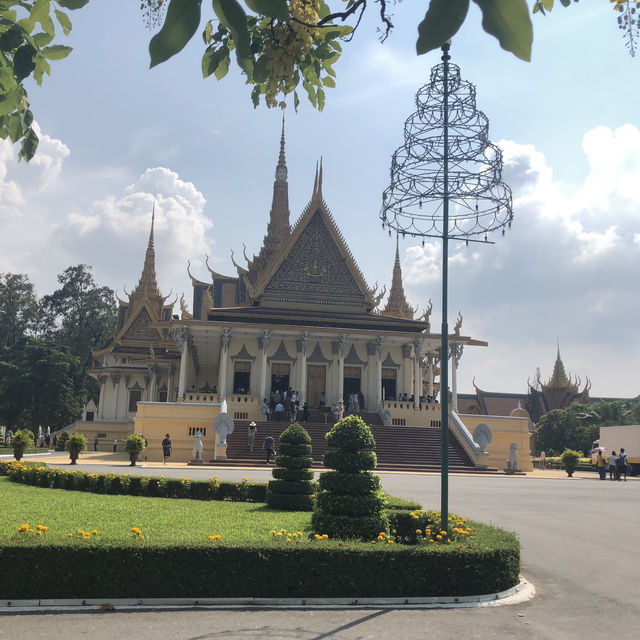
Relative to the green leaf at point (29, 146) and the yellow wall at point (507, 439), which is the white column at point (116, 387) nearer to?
the yellow wall at point (507, 439)

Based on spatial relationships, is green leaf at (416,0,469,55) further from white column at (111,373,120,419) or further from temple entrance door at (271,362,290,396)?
white column at (111,373,120,419)

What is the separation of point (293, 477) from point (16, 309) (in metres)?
56.9

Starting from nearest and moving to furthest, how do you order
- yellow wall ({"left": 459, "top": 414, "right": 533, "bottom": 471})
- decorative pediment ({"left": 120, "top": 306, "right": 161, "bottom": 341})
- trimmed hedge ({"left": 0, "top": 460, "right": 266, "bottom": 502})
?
1. trimmed hedge ({"left": 0, "top": 460, "right": 266, "bottom": 502})
2. yellow wall ({"left": 459, "top": 414, "right": 533, "bottom": 471})
3. decorative pediment ({"left": 120, "top": 306, "right": 161, "bottom": 341})

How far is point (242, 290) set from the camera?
48062 mm

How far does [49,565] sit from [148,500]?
6925mm

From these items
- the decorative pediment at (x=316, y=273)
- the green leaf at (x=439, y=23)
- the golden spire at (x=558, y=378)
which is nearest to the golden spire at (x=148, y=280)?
the decorative pediment at (x=316, y=273)

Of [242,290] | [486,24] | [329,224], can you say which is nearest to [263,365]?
[329,224]

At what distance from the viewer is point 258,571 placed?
6.68 m

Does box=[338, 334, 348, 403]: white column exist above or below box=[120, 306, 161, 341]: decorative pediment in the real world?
below

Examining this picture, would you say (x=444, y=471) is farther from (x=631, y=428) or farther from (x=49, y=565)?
(x=631, y=428)

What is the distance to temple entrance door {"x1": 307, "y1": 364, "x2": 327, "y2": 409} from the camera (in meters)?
35.7

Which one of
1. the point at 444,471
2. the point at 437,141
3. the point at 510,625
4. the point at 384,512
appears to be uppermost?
the point at 437,141

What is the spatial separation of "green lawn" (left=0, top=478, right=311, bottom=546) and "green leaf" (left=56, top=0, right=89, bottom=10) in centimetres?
547

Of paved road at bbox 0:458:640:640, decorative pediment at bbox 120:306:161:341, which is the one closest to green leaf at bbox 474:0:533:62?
paved road at bbox 0:458:640:640
